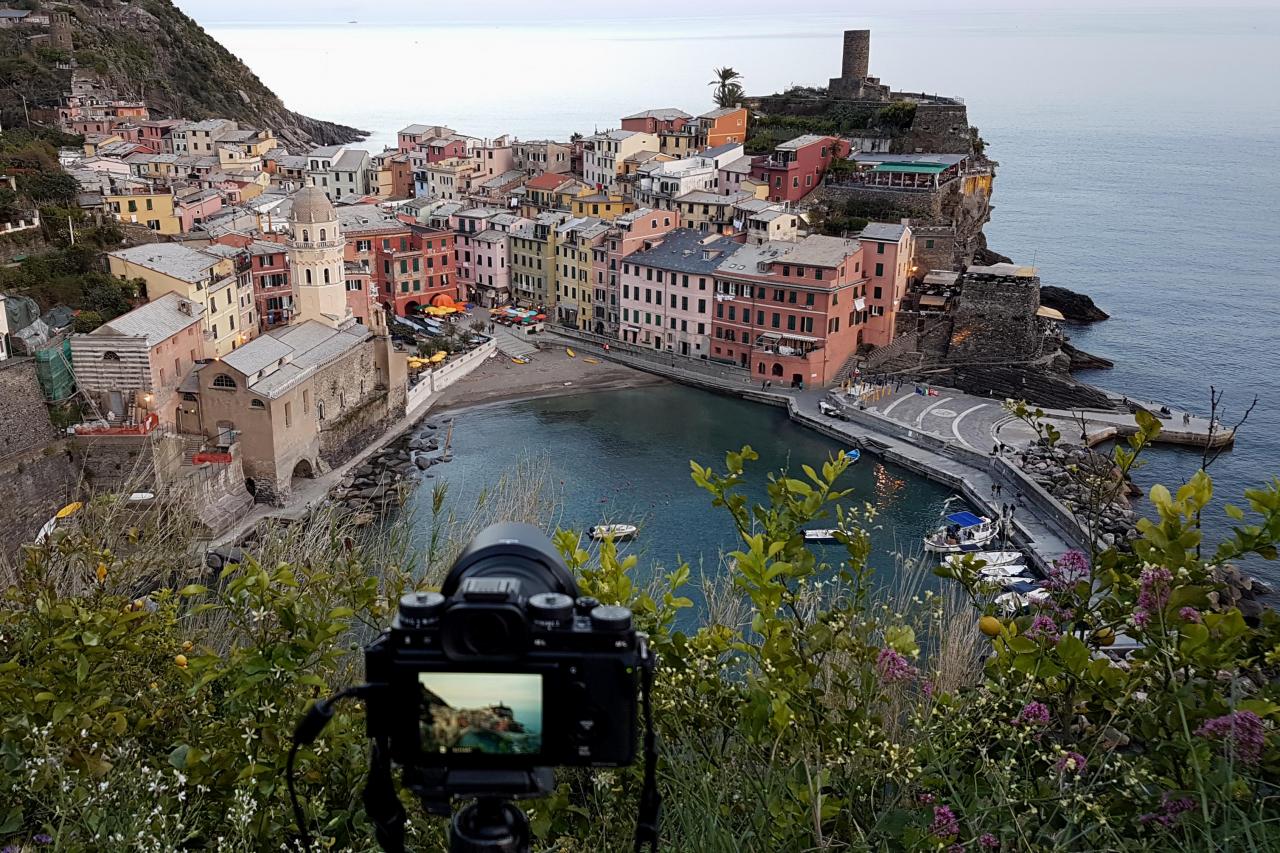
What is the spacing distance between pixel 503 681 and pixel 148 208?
34.5 metres

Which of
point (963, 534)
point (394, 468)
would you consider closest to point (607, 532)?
point (963, 534)

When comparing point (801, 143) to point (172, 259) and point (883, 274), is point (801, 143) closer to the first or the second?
point (883, 274)

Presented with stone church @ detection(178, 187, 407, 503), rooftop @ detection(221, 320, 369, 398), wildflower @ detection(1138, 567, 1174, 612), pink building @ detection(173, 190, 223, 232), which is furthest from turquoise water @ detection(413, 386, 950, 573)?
wildflower @ detection(1138, 567, 1174, 612)

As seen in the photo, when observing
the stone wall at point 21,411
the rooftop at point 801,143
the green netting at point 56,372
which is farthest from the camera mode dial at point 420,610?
the rooftop at point 801,143

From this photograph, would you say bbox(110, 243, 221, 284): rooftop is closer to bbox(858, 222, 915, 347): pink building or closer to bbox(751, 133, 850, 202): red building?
bbox(858, 222, 915, 347): pink building

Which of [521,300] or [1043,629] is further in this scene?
[521,300]

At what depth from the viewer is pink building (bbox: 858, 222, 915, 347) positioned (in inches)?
1211

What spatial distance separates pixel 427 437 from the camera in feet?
85.3

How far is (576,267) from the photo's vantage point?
3459 centimetres

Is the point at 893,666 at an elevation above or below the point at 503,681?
below

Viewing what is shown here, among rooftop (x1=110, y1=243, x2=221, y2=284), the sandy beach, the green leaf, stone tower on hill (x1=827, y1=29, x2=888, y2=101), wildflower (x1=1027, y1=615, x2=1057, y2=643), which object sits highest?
stone tower on hill (x1=827, y1=29, x2=888, y2=101)

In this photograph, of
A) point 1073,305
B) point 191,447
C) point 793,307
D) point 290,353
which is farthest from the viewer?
point 1073,305

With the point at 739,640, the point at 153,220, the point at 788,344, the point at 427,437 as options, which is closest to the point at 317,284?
the point at 427,437

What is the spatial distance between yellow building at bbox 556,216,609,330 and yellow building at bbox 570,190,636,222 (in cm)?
223
